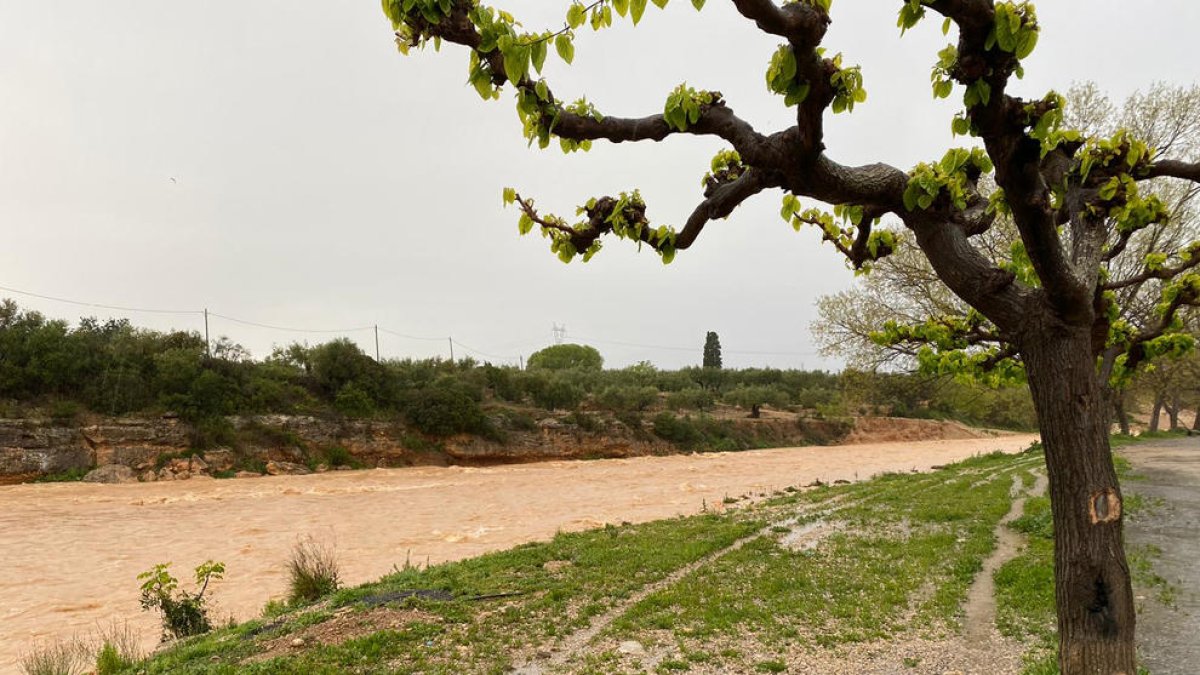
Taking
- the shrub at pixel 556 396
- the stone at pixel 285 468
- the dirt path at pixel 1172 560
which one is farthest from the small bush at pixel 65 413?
the dirt path at pixel 1172 560

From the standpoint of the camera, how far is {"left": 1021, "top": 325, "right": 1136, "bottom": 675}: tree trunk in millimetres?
2906

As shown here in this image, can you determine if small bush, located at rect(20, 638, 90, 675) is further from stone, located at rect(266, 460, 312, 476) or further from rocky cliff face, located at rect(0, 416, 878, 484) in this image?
stone, located at rect(266, 460, 312, 476)

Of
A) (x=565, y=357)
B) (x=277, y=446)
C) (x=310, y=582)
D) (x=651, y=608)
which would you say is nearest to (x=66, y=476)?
(x=277, y=446)

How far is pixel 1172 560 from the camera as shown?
7895 millimetres

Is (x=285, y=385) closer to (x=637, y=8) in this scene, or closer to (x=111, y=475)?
(x=111, y=475)

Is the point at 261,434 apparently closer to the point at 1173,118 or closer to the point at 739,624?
the point at 739,624

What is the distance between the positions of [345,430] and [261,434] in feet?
12.0

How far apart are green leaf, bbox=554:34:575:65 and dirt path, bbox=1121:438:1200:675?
235 inches

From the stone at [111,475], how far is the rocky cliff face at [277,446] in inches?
2.4

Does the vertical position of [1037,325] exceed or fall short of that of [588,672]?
it exceeds it

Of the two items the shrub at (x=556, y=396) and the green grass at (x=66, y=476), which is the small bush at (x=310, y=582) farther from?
the shrub at (x=556, y=396)

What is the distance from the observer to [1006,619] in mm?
6191

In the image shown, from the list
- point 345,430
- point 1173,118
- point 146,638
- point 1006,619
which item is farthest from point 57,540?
point 1173,118

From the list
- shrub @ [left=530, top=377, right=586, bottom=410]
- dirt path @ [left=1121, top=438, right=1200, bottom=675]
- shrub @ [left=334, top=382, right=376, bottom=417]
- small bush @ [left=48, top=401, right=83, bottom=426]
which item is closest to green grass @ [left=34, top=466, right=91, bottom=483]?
small bush @ [left=48, top=401, right=83, bottom=426]
